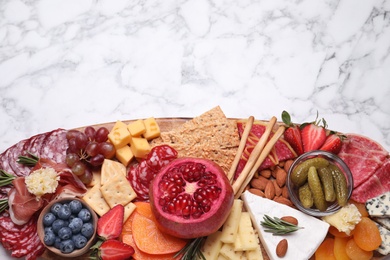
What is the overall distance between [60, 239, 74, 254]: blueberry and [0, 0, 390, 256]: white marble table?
804mm

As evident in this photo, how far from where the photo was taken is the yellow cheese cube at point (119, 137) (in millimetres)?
2635

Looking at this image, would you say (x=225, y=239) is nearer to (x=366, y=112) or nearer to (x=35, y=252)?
(x=35, y=252)

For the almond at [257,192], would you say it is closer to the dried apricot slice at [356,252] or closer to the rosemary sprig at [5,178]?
the dried apricot slice at [356,252]

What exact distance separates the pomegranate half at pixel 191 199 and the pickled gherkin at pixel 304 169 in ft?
1.07

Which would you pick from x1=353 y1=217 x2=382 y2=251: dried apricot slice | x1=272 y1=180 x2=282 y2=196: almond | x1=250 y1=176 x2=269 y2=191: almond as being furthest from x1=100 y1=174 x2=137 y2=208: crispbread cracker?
x1=353 y1=217 x2=382 y2=251: dried apricot slice

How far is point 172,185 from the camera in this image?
7.87 feet

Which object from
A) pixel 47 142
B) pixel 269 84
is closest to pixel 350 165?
pixel 269 84

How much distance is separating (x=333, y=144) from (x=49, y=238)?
139cm

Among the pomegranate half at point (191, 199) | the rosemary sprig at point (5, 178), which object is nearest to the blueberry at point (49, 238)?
the rosemary sprig at point (5, 178)

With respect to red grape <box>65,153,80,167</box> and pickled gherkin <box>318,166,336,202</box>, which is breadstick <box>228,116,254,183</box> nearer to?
pickled gherkin <box>318,166,336,202</box>

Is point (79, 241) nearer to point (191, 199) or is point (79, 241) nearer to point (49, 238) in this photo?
point (49, 238)

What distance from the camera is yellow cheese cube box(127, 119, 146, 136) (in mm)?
2660

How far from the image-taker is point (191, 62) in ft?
10.4

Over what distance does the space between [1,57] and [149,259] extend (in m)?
1.48
